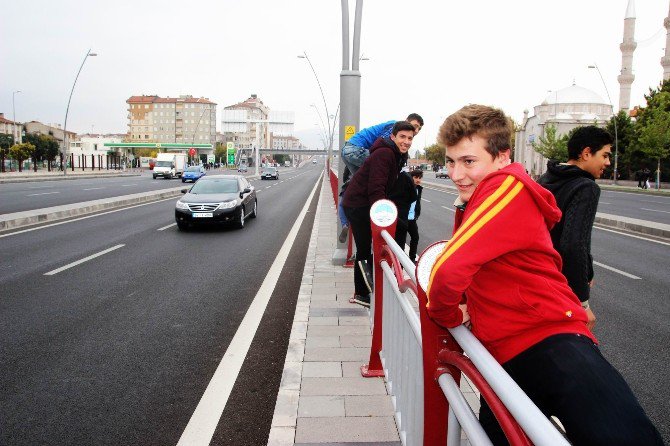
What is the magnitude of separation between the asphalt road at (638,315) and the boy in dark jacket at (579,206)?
1442 mm

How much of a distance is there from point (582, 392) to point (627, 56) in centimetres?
8350

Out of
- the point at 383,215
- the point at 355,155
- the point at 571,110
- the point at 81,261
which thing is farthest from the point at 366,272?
the point at 571,110

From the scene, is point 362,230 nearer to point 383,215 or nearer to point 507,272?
point 383,215

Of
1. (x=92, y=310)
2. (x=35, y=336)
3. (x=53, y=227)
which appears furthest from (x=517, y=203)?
(x=53, y=227)

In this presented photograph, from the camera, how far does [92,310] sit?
6.05 m

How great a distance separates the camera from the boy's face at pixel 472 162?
1.98m

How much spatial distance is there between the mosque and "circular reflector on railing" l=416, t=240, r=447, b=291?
256 ft

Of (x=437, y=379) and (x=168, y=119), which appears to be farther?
(x=168, y=119)

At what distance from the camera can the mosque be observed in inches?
2832

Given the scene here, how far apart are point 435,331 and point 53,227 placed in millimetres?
13644

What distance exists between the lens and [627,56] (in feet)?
235

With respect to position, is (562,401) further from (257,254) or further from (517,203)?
(257,254)

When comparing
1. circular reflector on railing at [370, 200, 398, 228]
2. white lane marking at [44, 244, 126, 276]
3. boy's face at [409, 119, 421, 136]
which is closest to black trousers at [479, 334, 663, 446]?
circular reflector on railing at [370, 200, 398, 228]

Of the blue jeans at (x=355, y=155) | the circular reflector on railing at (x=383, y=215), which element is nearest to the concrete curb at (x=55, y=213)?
the blue jeans at (x=355, y=155)
